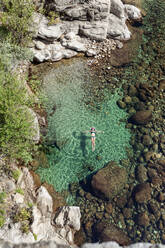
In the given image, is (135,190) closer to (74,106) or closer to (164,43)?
(74,106)

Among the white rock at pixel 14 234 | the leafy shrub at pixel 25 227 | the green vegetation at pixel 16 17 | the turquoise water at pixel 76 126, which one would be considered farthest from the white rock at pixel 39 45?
the leafy shrub at pixel 25 227

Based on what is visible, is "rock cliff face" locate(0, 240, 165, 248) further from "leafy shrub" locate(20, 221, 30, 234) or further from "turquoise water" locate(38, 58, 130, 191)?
"turquoise water" locate(38, 58, 130, 191)

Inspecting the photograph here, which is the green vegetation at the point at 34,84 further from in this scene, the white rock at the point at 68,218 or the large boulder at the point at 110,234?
the large boulder at the point at 110,234

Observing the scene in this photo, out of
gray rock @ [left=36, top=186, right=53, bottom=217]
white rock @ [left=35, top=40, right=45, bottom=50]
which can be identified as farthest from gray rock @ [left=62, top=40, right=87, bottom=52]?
gray rock @ [left=36, top=186, right=53, bottom=217]

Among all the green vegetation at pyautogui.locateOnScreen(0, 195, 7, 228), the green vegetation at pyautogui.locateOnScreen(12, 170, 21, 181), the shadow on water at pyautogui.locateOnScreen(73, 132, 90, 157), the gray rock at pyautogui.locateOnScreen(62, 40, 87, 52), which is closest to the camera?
the green vegetation at pyautogui.locateOnScreen(0, 195, 7, 228)

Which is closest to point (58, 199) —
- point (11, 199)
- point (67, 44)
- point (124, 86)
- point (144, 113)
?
point (11, 199)
